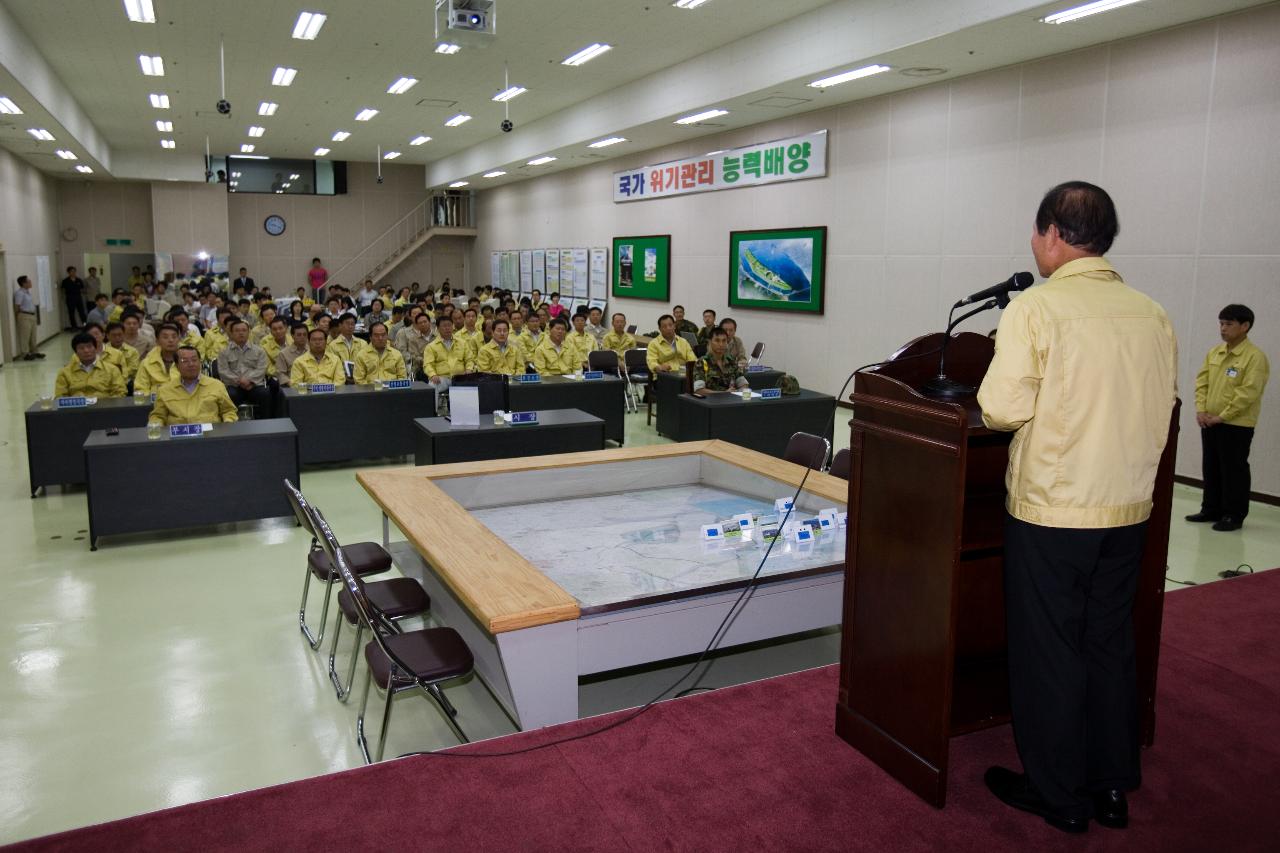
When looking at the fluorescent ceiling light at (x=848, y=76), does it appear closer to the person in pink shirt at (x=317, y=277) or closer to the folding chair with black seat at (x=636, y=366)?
the folding chair with black seat at (x=636, y=366)

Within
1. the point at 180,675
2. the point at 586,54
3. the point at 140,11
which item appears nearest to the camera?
the point at 180,675

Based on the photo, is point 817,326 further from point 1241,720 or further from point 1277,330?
point 1241,720

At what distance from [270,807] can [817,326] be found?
32.2 feet

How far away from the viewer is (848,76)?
893 cm

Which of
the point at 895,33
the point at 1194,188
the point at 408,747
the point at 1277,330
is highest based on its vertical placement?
the point at 895,33

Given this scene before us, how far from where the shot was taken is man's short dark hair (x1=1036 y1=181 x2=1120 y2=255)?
6.50 ft

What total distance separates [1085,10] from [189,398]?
704cm

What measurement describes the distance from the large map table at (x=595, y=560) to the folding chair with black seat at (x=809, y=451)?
187mm

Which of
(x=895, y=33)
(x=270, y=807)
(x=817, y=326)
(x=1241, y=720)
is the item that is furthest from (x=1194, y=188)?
(x=270, y=807)

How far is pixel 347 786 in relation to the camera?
2.28 meters

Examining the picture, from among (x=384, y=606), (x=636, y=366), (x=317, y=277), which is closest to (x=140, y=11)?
(x=636, y=366)

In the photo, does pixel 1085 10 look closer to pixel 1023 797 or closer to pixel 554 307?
pixel 1023 797

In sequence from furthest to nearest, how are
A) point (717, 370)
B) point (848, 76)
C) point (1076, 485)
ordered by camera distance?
1. point (848, 76)
2. point (717, 370)
3. point (1076, 485)

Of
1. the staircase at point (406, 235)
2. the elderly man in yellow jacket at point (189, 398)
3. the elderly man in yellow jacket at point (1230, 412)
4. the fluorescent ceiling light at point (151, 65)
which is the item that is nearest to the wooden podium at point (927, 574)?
the elderly man in yellow jacket at point (1230, 412)
